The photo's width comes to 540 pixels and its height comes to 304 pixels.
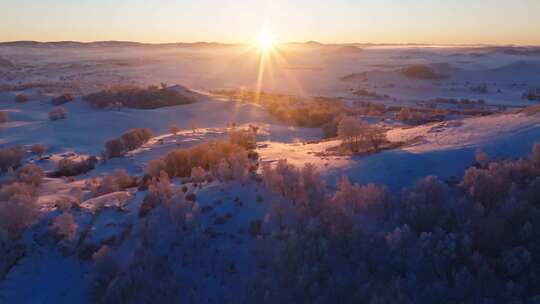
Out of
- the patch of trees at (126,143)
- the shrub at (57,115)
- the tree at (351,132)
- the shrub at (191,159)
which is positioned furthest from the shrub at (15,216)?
the shrub at (57,115)

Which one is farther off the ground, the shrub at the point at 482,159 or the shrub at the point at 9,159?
the shrub at the point at 482,159

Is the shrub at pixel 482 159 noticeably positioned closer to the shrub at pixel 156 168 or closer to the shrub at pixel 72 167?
the shrub at pixel 156 168

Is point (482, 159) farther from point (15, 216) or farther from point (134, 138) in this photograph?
point (134, 138)

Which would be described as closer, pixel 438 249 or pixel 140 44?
pixel 438 249

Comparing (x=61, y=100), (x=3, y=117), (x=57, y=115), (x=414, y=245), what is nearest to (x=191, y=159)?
(x=414, y=245)

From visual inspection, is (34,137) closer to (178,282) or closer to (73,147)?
(73,147)

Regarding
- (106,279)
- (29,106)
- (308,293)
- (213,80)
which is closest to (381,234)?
(308,293)
